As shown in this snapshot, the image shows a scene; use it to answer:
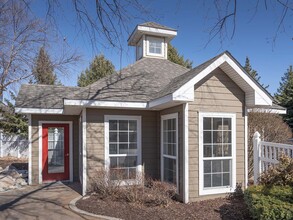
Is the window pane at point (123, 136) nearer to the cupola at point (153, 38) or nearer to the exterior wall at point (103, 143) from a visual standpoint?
the exterior wall at point (103, 143)

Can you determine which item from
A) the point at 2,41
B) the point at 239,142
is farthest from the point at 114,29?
the point at 2,41

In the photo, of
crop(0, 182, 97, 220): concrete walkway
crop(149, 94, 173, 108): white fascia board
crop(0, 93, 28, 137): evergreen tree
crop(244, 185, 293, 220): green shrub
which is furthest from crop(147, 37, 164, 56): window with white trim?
crop(0, 93, 28, 137): evergreen tree

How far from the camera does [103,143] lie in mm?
7637

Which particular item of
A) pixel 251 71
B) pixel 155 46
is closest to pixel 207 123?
pixel 155 46

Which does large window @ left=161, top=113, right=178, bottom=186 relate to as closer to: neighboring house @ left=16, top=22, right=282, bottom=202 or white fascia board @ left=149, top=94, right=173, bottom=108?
neighboring house @ left=16, top=22, right=282, bottom=202

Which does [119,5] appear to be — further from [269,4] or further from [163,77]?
[163,77]

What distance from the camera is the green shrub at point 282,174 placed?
217 inches

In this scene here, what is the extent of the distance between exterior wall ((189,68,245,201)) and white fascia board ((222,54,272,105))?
0.44 meters

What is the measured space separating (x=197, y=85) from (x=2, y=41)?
7.32 meters

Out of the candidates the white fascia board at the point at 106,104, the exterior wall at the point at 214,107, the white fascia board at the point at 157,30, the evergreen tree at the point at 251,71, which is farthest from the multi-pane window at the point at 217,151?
the evergreen tree at the point at 251,71

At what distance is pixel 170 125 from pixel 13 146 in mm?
15462

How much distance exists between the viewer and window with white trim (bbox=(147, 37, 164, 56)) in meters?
12.1

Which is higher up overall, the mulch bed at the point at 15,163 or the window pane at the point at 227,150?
the window pane at the point at 227,150

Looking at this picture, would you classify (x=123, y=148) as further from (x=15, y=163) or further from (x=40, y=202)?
(x=15, y=163)
